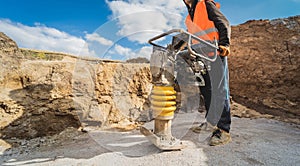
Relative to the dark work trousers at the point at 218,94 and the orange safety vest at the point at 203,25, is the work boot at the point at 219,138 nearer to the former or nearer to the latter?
the dark work trousers at the point at 218,94

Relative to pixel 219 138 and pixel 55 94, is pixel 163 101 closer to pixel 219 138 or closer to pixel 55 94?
pixel 219 138

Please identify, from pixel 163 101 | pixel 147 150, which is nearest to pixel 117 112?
pixel 147 150

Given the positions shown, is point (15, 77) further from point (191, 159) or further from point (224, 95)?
point (224, 95)

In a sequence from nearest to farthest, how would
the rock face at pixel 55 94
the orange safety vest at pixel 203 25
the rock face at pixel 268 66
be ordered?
the orange safety vest at pixel 203 25 → the rock face at pixel 55 94 → the rock face at pixel 268 66

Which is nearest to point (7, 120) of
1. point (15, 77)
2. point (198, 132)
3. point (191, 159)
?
point (15, 77)

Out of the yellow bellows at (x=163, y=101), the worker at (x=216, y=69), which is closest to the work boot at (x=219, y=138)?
the worker at (x=216, y=69)

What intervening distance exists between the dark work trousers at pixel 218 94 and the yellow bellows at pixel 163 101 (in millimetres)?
703

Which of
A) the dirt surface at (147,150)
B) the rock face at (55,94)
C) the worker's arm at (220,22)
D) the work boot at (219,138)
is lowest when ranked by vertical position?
the dirt surface at (147,150)

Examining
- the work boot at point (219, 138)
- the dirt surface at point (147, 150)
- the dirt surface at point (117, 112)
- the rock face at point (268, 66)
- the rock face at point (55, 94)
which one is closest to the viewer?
→ the dirt surface at point (147, 150)

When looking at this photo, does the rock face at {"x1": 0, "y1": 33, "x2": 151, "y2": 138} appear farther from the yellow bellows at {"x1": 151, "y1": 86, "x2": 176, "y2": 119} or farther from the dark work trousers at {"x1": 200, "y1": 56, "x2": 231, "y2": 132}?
the dark work trousers at {"x1": 200, "y1": 56, "x2": 231, "y2": 132}

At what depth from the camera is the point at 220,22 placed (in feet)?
6.71

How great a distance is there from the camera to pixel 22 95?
242 cm

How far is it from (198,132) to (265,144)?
0.77 meters

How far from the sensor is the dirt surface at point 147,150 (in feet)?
5.30
